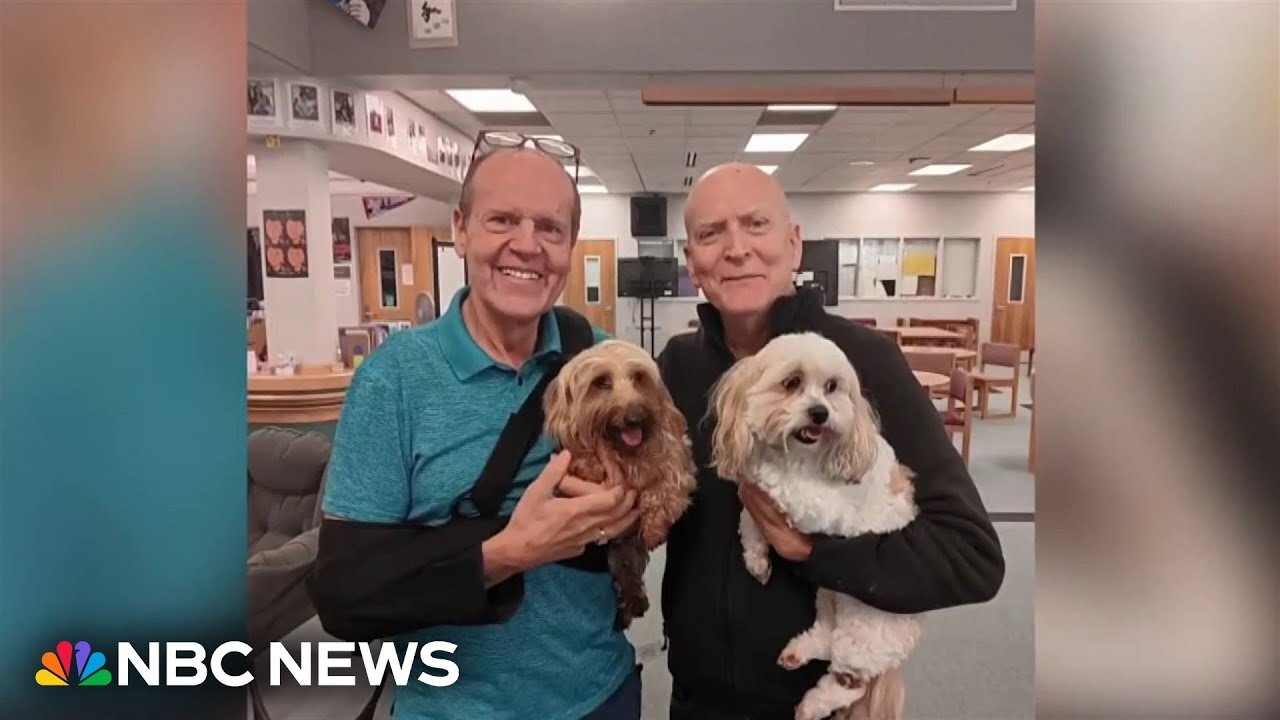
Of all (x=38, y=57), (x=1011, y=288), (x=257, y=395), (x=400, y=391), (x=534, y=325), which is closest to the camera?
(x=38, y=57)

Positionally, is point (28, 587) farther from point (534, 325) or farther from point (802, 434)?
point (802, 434)

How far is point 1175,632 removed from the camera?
468mm

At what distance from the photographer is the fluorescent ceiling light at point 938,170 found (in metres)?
12.1

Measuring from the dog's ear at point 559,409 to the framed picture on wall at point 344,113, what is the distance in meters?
5.42

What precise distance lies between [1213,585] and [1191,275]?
0.66ft

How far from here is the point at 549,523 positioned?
3.61ft

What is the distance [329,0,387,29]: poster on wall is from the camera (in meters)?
5.09

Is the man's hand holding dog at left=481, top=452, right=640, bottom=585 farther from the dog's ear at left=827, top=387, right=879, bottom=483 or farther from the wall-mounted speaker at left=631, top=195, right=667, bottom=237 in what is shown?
the wall-mounted speaker at left=631, top=195, right=667, bottom=237

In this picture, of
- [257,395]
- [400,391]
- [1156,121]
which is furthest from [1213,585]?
[257,395]

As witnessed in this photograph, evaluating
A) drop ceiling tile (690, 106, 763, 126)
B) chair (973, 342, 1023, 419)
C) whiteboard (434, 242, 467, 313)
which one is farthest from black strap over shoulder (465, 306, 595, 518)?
whiteboard (434, 242, 467, 313)

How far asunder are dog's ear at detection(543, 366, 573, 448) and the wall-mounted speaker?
47.9 feet

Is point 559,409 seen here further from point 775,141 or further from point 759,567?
point 775,141

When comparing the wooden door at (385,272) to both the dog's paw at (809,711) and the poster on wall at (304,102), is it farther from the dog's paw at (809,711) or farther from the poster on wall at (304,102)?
the dog's paw at (809,711)

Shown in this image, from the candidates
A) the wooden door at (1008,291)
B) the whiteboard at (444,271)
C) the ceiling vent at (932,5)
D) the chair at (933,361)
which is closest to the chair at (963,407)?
the chair at (933,361)
